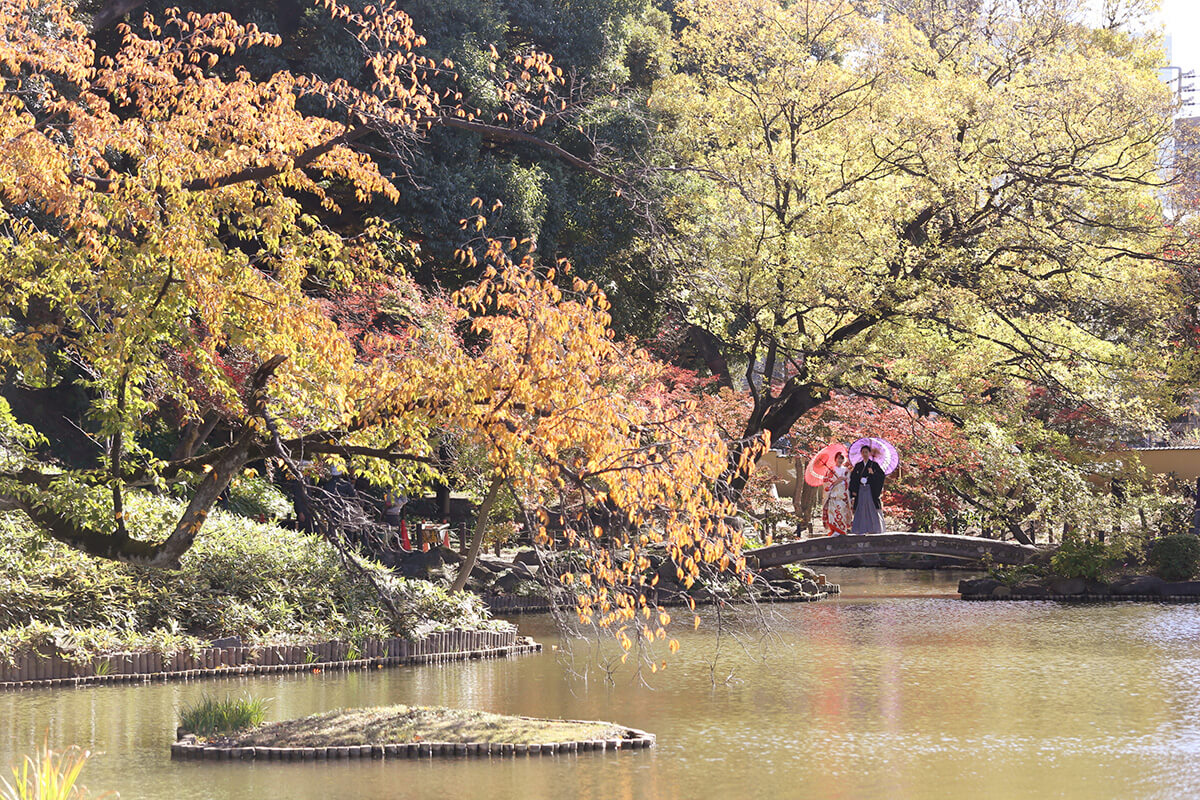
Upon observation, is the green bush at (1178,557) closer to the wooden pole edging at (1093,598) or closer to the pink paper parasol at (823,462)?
the wooden pole edging at (1093,598)

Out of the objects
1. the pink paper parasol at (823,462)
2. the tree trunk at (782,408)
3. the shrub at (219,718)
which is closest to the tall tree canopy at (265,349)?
the shrub at (219,718)

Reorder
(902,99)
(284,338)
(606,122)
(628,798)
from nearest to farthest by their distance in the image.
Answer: (628,798) → (284,338) → (902,99) → (606,122)

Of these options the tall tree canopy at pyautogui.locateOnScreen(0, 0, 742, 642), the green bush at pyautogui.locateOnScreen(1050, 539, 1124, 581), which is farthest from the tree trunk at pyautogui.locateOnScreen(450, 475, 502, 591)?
the green bush at pyautogui.locateOnScreen(1050, 539, 1124, 581)

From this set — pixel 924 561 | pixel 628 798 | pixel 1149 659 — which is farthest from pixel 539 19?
pixel 628 798

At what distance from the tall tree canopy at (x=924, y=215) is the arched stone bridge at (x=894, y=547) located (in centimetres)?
219

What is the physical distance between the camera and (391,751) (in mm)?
9531

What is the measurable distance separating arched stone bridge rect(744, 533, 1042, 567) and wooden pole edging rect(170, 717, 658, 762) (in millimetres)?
12995

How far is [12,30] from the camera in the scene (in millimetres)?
10648

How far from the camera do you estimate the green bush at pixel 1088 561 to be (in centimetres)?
2080

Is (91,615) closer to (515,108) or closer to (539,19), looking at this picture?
(515,108)

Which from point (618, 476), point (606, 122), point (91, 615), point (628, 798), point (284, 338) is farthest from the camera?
point (606, 122)

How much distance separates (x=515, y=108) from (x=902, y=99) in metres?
11.8

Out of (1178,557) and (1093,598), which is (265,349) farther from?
(1178,557)

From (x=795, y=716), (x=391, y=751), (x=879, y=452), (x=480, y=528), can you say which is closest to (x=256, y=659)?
(x=480, y=528)
